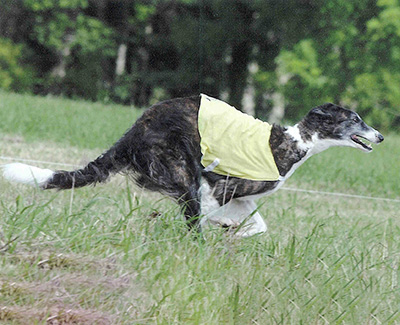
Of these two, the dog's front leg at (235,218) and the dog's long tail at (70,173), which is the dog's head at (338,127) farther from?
the dog's long tail at (70,173)

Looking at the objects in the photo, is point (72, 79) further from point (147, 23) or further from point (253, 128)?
point (253, 128)

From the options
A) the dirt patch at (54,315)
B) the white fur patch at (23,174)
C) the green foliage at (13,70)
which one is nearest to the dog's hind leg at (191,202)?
the white fur patch at (23,174)

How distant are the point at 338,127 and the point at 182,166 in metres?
1.29

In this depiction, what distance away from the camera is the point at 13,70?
2698 centimetres

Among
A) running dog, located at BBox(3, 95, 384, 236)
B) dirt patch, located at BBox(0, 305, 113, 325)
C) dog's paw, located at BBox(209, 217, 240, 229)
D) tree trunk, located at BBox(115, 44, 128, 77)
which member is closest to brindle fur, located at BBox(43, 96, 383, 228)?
running dog, located at BBox(3, 95, 384, 236)

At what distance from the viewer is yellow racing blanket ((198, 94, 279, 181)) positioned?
5.40 m

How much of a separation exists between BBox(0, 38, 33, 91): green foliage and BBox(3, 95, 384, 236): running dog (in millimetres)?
21914

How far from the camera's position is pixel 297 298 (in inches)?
168

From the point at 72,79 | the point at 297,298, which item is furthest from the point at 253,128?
the point at 72,79

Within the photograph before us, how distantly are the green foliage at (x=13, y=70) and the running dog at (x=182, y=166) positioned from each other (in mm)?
21914

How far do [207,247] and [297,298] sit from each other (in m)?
0.66

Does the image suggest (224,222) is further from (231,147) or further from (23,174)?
(23,174)

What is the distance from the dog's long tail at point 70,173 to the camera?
4.97 m

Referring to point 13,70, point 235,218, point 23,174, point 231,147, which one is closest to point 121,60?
point 13,70
